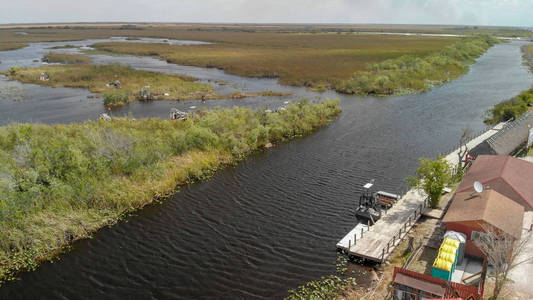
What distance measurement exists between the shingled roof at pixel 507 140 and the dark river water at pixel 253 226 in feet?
24.0

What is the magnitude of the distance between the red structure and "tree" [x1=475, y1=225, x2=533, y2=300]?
1366 mm

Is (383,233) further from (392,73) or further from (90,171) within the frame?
(392,73)

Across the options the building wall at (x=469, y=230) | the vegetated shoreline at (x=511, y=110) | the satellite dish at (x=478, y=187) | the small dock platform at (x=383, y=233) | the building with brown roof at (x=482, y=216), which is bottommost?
the small dock platform at (x=383, y=233)

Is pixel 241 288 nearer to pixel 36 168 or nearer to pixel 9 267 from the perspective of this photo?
pixel 9 267

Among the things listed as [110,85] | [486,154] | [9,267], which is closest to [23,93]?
[110,85]

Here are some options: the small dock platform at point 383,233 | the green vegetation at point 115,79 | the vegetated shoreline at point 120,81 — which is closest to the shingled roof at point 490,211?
the small dock platform at point 383,233

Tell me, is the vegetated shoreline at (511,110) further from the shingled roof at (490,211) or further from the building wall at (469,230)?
the building wall at (469,230)

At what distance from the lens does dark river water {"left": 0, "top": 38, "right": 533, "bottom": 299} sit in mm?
24125

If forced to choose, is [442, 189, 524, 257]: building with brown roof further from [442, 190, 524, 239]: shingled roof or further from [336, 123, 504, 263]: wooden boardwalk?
[336, 123, 504, 263]: wooden boardwalk

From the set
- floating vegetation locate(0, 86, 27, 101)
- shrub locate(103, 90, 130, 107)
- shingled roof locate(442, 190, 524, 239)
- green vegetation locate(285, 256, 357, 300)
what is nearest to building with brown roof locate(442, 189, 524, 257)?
shingled roof locate(442, 190, 524, 239)

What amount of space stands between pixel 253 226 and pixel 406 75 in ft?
266

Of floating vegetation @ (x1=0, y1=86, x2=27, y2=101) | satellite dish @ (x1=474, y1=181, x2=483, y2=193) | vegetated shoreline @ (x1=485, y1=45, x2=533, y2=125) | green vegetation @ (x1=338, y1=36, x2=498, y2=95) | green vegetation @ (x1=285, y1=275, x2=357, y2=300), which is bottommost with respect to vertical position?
green vegetation @ (x1=285, y1=275, x2=357, y2=300)

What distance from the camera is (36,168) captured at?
3108 centimetres

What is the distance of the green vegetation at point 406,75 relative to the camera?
85.3 metres
